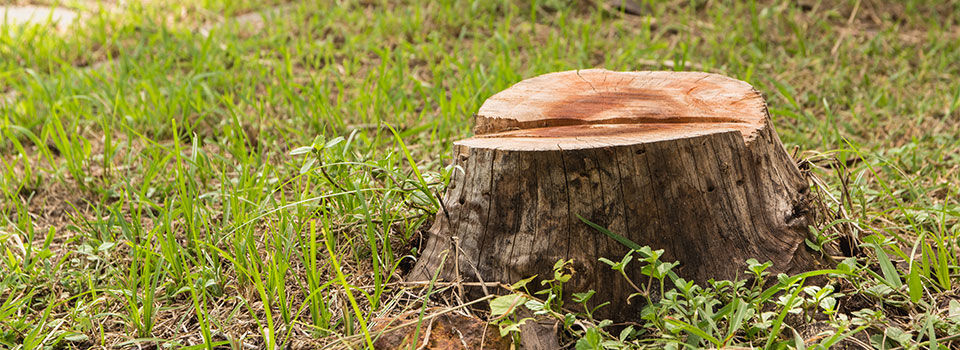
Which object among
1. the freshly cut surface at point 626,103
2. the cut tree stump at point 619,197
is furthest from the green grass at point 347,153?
the freshly cut surface at point 626,103

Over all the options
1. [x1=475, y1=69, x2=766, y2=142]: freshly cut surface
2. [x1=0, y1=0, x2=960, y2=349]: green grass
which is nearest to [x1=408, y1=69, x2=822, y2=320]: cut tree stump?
[x1=475, y1=69, x2=766, y2=142]: freshly cut surface

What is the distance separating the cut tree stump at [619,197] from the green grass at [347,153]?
0.11 metres

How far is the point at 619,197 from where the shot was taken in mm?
1701

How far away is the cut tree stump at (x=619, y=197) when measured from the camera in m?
1.69

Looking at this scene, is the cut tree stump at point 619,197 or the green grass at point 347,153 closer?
the cut tree stump at point 619,197

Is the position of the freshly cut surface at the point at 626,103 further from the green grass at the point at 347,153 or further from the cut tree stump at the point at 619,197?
the green grass at the point at 347,153

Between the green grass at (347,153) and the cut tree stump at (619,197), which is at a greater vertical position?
the cut tree stump at (619,197)

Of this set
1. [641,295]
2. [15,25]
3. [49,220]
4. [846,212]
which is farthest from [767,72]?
[15,25]

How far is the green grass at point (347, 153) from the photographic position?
1832mm

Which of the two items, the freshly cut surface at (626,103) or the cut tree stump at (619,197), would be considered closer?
the cut tree stump at (619,197)

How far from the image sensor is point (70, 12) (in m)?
4.98

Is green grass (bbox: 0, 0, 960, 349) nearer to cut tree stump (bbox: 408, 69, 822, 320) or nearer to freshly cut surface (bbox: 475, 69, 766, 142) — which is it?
cut tree stump (bbox: 408, 69, 822, 320)

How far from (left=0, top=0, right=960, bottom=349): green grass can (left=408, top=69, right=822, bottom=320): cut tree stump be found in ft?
0.38

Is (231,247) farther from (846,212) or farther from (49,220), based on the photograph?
(846,212)
